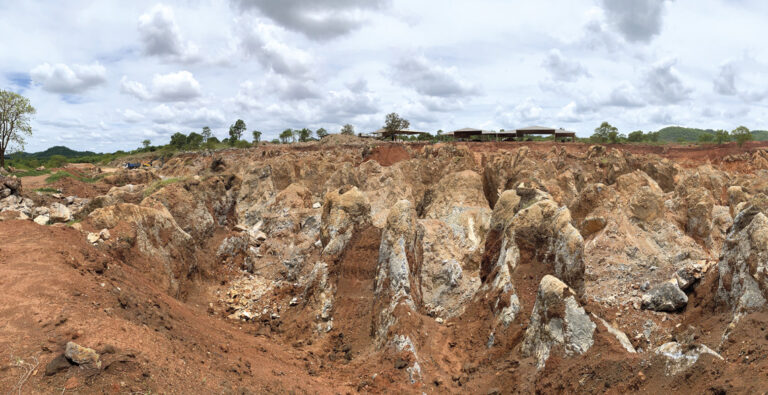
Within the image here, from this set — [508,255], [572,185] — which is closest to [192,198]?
[508,255]

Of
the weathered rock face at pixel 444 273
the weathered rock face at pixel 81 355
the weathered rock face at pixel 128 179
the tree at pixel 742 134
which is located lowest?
the weathered rock face at pixel 444 273

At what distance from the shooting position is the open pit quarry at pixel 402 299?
6738mm

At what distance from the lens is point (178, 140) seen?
10394 cm

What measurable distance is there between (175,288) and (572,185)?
21303 mm

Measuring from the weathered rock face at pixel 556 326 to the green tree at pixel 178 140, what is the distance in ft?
348

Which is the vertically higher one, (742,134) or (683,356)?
(742,134)

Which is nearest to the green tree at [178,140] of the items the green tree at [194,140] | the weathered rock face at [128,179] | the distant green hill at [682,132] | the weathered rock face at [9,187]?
the green tree at [194,140]

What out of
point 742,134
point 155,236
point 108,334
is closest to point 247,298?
point 155,236

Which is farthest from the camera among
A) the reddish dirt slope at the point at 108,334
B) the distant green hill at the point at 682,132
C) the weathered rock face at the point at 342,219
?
the distant green hill at the point at 682,132

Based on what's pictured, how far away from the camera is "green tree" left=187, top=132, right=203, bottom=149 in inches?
3844

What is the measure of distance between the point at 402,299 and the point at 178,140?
107470mm

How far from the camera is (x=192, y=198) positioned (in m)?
18.7

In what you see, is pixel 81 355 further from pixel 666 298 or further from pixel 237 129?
pixel 237 129

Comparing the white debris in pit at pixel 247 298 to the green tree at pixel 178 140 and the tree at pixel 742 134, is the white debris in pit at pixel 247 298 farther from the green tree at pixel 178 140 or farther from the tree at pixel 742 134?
the green tree at pixel 178 140
